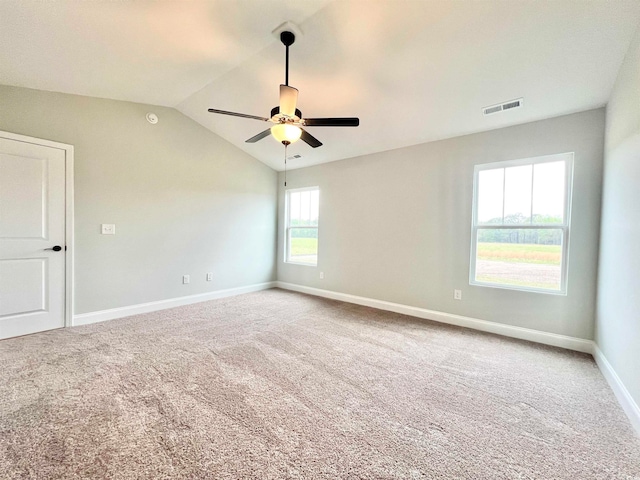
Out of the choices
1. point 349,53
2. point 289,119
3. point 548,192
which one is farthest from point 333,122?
point 548,192

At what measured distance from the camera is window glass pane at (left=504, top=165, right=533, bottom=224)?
126 inches

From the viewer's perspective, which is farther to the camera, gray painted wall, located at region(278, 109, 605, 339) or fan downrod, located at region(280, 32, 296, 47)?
gray painted wall, located at region(278, 109, 605, 339)

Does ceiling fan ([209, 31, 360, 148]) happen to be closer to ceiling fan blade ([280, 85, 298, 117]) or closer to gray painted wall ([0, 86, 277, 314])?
ceiling fan blade ([280, 85, 298, 117])

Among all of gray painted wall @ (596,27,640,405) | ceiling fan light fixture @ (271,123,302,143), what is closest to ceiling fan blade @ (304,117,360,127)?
ceiling fan light fixture @ (271,123,302,143)

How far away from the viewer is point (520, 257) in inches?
128

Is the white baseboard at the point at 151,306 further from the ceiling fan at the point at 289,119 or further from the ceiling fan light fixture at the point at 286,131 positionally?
the ceiling fan light fixture at the point at 286,131

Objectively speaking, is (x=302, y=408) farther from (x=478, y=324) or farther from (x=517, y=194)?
(x=517, y=194)

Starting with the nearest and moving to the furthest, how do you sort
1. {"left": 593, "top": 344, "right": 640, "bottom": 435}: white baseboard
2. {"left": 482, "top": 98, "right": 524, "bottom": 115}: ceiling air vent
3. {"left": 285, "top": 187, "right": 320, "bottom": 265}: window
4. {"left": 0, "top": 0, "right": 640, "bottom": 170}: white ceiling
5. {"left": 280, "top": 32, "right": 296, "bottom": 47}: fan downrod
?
{"left": 593, "top": 344, "right": 640, "bottom": 435}: white baseboard
{"left": 0, "top": 0, "right": 640, "bottom": 170}: white ceiling
{"left": 280, "top": 32, "right": 296, "bottom": 47}: fan downrod
{"left": 482, "top": 98, "right": 524, "bottom": 115}: ceiling air vent
{"left": 285, "top": 187, "right": 320, "bottom": 265}: window

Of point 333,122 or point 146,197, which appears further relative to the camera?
point 146,197

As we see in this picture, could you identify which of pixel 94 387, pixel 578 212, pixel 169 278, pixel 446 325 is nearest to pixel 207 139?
pixel 169 278

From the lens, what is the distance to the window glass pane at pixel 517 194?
320 cm

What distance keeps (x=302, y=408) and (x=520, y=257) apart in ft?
9.95

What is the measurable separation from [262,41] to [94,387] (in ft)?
10.8

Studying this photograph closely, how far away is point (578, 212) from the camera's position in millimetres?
2861
